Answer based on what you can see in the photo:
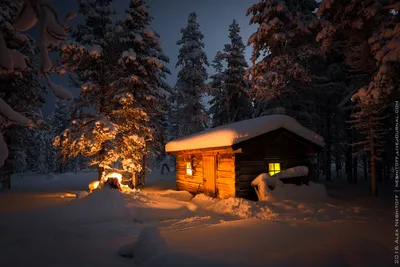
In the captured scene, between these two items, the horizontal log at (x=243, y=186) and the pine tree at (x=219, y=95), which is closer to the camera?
the horizontal log at (x=243, y=186)

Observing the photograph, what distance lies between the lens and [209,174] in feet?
52.5

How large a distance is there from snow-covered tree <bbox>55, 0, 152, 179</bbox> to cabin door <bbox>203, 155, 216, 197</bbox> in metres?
5.35

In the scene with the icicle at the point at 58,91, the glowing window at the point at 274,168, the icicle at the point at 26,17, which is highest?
the icicle at the point at 26,17

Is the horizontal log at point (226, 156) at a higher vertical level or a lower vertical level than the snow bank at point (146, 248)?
higher

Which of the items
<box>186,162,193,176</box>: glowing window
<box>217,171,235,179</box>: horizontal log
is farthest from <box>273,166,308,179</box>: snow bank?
<box>186,162,193,176</box>: glowing window

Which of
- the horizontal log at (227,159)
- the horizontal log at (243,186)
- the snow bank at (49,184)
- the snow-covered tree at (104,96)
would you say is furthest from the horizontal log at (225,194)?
the snow bank at (49,184)

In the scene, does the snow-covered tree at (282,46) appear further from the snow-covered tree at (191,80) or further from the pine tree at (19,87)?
the pine tree at (19,87)

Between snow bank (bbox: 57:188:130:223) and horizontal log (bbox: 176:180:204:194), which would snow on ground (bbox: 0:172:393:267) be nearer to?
snow bank (bbox: 57:188:130:223)

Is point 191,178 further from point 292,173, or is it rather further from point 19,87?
point 19,87

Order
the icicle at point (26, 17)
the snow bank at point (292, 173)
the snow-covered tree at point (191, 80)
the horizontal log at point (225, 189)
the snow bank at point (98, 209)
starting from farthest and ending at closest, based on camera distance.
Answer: the snow-covered tree at point (191, 80) < the snow bank at point (292, 173) < the horizontal log at point (225, 189) < the snow bank at point (98, 209) < the icicle at point (26, 17)

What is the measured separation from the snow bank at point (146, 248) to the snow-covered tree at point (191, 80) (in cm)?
2209

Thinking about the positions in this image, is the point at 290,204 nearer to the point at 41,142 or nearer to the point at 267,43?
the point at 267,43

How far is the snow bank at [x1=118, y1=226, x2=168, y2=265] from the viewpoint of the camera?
512 centimetres

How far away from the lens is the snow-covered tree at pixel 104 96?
59.3ft
